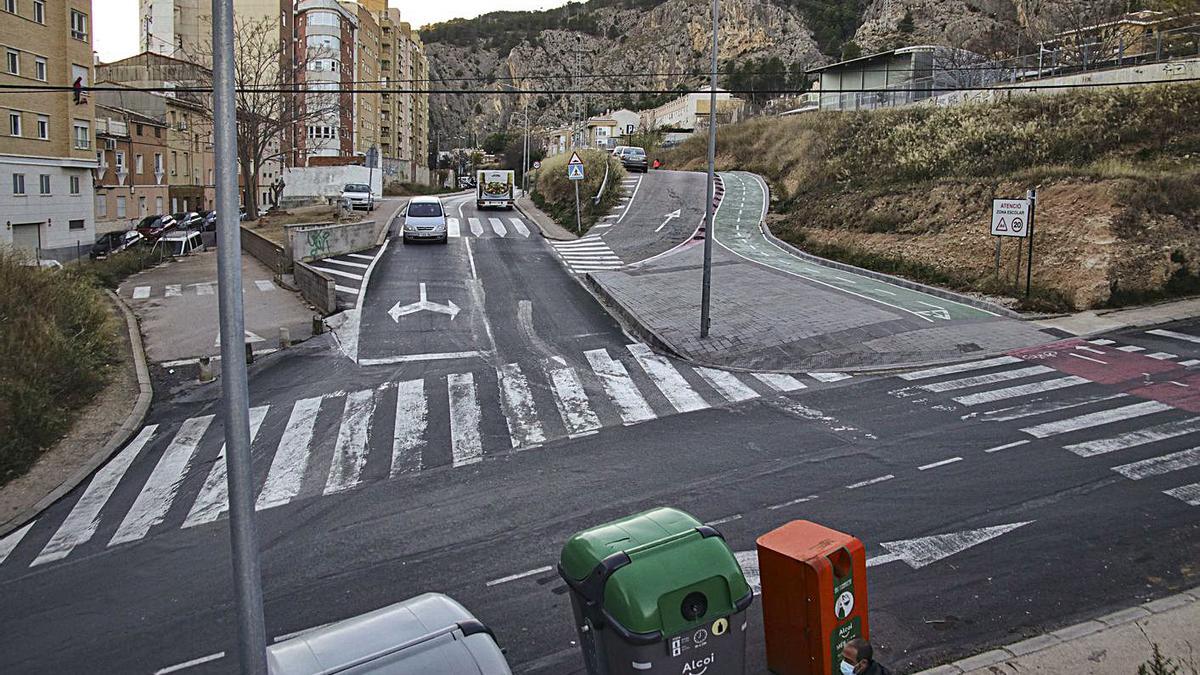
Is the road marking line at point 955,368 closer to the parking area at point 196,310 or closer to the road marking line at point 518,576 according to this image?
the road marking line at point 518,576

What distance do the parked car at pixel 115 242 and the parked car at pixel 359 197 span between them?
33.7ft

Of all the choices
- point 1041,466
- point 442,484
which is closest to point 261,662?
point 442,484

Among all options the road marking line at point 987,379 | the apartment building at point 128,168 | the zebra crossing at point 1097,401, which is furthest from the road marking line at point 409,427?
the apartment building at point 128,168

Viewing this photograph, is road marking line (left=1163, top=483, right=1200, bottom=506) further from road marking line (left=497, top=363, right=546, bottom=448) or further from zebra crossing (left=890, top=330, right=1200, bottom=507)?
road marking line (left=497, top=363, right=546, bottom=448)

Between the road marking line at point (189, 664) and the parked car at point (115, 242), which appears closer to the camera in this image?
the road marking line at point (189, 664)

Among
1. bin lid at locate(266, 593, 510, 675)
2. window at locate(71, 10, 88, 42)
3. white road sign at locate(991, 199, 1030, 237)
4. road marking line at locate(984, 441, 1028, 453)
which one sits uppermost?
window at locate(71, 10, 88, 42)

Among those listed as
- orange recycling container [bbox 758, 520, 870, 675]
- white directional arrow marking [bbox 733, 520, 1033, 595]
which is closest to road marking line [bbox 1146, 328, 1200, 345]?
white directional arrow marking [bbox 733, 520, 1033, 595]

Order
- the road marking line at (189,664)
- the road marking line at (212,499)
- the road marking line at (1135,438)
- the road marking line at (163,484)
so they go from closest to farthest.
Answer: the road marking line at (189,664) < the road marking line at (163,484) < the road marking line at (212,499) < the road marking line at (1135,438)

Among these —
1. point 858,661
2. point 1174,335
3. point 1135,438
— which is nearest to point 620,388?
point 1135,438

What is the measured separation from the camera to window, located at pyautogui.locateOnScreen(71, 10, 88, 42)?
41.9 meters

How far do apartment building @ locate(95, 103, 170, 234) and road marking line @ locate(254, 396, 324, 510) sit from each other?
140 feet

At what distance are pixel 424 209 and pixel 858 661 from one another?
29.8 metres

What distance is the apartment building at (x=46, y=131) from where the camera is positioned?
37.1 metres

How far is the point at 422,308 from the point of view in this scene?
22.4 metres
